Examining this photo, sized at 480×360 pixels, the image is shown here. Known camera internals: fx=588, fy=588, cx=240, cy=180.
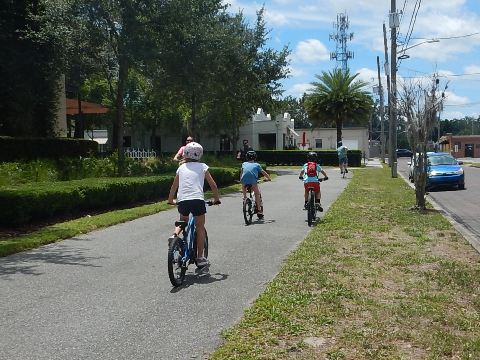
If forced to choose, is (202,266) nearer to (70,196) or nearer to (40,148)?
(70,196)

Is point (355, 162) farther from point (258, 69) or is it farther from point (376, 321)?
point (376, 321)

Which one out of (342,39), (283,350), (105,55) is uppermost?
(342,39)

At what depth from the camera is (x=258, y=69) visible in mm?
35188

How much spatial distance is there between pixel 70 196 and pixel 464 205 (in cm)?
1096

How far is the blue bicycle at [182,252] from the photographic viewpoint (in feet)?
22.5

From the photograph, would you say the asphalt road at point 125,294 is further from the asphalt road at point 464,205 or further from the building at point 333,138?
the building at point 333,138

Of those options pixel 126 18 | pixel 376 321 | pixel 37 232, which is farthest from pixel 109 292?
pixel 126 18

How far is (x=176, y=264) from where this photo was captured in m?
7.07

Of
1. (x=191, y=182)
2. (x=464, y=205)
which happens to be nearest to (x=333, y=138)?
(x=464, y=205)

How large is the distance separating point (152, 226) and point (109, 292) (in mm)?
5531

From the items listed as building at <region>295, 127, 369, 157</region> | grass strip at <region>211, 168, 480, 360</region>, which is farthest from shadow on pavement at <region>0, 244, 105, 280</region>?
building at <region>295, 127, 369, 157</region>

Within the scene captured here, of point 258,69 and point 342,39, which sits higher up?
point 342,39

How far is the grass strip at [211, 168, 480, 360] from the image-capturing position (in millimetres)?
4785

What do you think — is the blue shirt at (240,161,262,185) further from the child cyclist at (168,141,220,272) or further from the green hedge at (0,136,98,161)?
the green hedge at (0,136,98,161)
